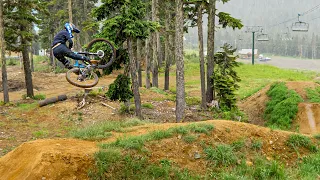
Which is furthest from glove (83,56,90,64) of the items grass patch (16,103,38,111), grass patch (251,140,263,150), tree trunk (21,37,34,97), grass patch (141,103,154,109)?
tree trunk (21,37,34,97)

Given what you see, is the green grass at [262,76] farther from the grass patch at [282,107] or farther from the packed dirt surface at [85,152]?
the packed dirt surface at [85,152]

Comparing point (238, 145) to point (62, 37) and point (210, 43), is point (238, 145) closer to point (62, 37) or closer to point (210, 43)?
point (62, 37)

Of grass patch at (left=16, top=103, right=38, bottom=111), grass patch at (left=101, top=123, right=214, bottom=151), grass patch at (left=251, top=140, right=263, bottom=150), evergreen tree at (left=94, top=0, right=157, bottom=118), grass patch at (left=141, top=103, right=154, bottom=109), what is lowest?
grass patch at (left=141, top=103, right=154, bottom=109)

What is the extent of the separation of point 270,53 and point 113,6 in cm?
17400

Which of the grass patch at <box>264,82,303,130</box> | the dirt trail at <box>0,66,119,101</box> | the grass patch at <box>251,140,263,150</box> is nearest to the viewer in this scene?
the grass patch at <box>251,140,263,150</box>

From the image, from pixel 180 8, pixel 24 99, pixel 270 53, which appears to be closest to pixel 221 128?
pixel 180 8

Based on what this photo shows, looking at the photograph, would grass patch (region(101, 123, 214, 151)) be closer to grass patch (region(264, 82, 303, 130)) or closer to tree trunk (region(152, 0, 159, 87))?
grass patch (region(264, 82, 303, 130))

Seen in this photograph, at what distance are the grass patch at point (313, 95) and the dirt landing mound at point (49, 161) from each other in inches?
683

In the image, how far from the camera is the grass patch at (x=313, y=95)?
21.6m

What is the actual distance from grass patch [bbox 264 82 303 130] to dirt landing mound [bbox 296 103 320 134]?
431mm

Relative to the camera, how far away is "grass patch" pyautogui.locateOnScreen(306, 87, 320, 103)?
70.8ft

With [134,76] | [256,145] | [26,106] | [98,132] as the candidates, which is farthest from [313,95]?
[26,106]

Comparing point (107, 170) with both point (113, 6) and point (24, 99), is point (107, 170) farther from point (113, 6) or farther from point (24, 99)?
point (24, 99)

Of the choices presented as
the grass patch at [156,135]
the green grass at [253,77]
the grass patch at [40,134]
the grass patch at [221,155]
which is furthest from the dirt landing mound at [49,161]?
the green grass at [253,77]
